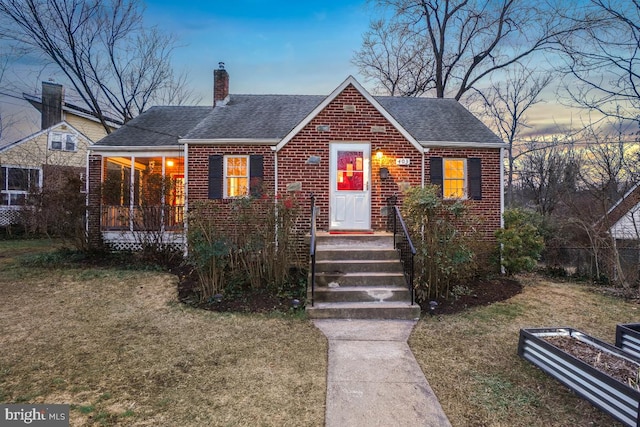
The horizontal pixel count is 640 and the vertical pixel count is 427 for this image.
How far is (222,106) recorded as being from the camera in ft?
38.4

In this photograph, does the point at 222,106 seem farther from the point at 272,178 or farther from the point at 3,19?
the point at 3,19

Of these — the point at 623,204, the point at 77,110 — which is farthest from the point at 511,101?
the point at 77,110

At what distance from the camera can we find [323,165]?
9.00 metres

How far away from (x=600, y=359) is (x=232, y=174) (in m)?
8.60

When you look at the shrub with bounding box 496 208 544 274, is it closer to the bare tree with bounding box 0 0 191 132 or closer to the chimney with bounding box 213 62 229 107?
the chimney with bounding box 213 62 229 107

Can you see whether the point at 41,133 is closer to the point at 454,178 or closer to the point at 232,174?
the point at 232,174

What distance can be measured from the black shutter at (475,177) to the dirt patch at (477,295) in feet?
8.73

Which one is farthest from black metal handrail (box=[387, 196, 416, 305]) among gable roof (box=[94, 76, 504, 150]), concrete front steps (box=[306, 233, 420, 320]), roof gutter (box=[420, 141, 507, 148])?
roof gutter (box=[420, 141, 507, 148])

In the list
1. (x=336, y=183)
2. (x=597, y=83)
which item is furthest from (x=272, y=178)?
Result: (x=597, y=83)

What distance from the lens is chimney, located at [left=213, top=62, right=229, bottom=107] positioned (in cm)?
1180

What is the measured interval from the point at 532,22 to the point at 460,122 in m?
8.96

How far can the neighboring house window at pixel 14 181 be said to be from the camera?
16834mm

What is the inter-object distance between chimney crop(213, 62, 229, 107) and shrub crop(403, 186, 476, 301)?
826 centimetres

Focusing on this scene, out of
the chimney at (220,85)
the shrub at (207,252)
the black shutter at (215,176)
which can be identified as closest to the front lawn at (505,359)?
the shrub at (207,252)
